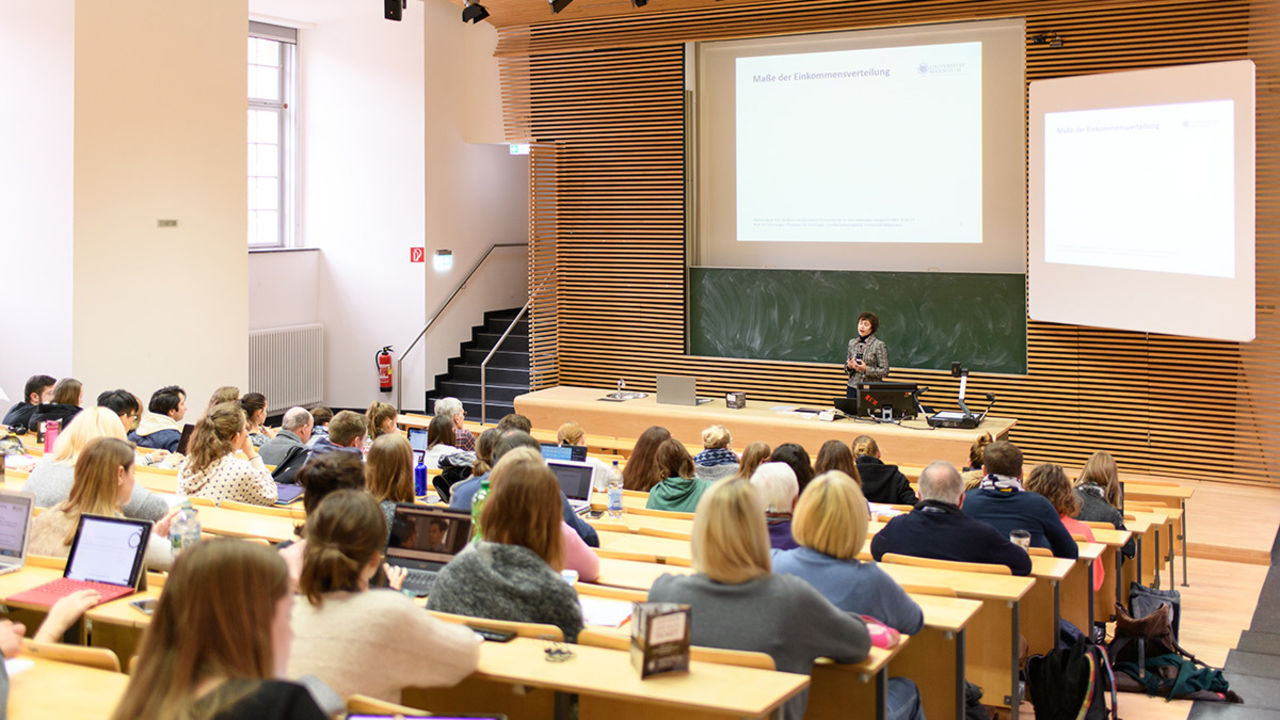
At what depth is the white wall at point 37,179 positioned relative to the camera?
33.0 feet

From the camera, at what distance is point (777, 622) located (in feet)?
11.2

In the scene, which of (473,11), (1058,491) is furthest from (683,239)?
(1058,491)

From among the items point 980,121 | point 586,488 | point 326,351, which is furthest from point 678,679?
point 326,351

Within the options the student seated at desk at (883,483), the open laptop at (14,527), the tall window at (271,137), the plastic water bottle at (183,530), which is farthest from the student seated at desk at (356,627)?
the tall window at (271,137)

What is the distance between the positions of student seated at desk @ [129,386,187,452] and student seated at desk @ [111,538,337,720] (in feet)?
20.6

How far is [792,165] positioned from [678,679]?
8971 mm

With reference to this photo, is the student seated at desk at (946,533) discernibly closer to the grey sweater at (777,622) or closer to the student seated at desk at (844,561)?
the student seated at desk at (844,561)

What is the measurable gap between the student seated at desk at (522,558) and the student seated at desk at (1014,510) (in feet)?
8.73

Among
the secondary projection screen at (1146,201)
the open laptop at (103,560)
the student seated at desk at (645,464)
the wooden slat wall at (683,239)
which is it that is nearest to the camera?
the open laptop at (103,560)

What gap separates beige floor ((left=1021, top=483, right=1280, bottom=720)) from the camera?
5.55 meters

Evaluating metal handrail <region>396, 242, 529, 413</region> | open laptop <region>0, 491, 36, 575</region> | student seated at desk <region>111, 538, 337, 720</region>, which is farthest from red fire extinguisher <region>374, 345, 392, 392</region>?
student seated at desk <region>111, 538, 337, 720</region>

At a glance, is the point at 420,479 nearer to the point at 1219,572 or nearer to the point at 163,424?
the point at 163,424

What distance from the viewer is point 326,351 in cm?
1436

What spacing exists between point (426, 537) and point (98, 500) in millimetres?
1229
